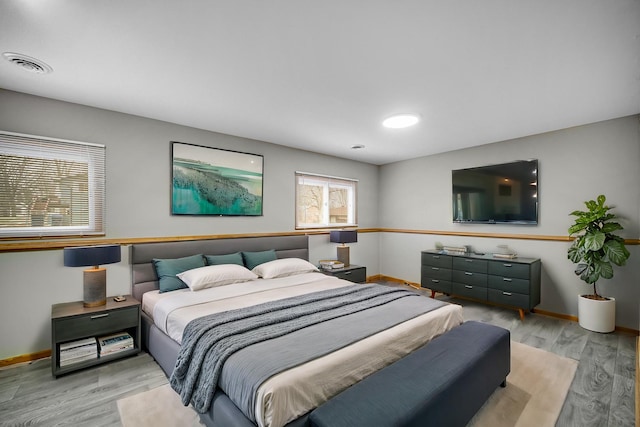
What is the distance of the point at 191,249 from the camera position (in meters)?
3.53

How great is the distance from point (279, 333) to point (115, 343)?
6.01 feet

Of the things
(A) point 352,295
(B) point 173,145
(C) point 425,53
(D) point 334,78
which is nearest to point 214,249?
(B) point 173,145

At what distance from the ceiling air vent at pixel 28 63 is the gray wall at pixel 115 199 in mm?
667

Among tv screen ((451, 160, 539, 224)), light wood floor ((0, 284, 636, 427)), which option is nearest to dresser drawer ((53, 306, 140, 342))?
light wood floor ((0, 284, 636, 427))

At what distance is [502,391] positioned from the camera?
227cm

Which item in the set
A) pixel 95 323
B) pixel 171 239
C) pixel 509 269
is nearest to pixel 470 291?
pixel 509 269

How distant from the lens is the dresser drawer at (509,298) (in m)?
3.64

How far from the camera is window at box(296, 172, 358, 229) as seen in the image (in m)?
4.86

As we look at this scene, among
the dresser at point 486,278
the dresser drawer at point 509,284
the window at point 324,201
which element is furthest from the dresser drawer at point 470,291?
the window at point 324,201

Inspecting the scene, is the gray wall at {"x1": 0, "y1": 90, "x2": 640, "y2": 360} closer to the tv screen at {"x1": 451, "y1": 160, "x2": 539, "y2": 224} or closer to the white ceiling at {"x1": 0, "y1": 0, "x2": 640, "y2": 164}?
the tv screen at {"x1": 451, "y1": 160, "x2": 539, "y2": 224}

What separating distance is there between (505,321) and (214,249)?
3.79 meters

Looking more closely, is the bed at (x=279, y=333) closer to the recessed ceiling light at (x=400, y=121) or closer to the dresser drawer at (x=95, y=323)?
the dresser drawer at (x=95, y=323)

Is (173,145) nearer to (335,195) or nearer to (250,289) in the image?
(250,289)

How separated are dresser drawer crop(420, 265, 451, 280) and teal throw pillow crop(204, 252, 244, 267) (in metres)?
2.88
